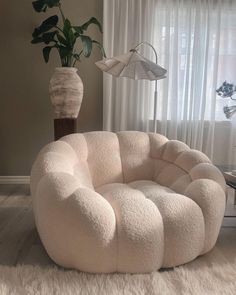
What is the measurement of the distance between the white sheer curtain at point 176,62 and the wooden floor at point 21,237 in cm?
129

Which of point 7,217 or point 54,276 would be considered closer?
point 54,276

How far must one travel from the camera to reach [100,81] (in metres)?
3.11

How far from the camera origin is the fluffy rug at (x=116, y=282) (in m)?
1.21

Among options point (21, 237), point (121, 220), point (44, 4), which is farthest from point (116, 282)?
point (44, 4)

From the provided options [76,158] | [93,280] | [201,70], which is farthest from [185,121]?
[93,280]

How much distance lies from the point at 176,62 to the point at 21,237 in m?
2.31

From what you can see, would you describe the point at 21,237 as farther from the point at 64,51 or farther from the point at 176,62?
the point at 176,62

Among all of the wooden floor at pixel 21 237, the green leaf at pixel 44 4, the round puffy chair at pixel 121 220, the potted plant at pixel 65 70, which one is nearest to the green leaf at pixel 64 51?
the potted plant at pixel 65 70

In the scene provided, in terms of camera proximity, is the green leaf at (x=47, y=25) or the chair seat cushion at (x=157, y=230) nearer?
the chair seat cushion at (x=157, y=230)

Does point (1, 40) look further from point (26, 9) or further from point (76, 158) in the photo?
point (76, 158)

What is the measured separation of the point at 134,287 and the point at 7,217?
1.21 m

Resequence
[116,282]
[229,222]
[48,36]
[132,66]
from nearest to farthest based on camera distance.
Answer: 1. [116,282]
2. [229,222]
3. [132,66]
4. [48,36]

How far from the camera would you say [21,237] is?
174cm

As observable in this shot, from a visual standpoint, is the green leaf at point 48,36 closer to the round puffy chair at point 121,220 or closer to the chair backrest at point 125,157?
the chair backrest at point 125,157
